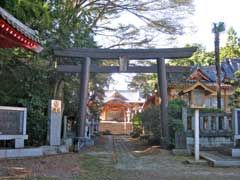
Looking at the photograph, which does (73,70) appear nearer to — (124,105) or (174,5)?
(174,5)

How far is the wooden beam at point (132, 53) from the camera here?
1536 cm

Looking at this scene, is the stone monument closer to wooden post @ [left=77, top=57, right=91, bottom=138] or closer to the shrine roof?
wooden post @ [left=77, top=57, right=91, bottom=138]

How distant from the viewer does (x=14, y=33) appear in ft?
22.2

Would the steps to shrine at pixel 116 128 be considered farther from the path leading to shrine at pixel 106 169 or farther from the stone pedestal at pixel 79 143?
the path leading to shrine at pixel 106 169

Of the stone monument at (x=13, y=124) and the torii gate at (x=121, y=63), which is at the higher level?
the torii gate at (x=121, y=63)

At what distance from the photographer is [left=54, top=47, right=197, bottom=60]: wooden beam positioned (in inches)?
605

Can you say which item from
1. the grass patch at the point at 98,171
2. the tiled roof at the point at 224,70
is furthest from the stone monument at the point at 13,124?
the tiled roof at the point at 224,70

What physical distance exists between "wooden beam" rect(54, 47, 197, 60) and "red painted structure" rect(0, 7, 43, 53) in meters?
7.38

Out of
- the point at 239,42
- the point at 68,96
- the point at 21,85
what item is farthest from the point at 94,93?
the point at 239,42

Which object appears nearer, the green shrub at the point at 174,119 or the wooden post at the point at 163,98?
the green shrub at the point at 174,119

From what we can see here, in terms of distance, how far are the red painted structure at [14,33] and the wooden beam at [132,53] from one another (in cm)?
738

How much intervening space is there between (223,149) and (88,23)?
8.58 meters

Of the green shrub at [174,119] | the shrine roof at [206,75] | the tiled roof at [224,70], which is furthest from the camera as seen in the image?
the tiled roof at [224,70]

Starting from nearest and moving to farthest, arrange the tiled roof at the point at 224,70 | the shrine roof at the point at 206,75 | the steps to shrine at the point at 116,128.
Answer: the shrine roof at the point at 206,75, the tiled roof at the point at 224,70, the steps to shrine at the point at 116,128
